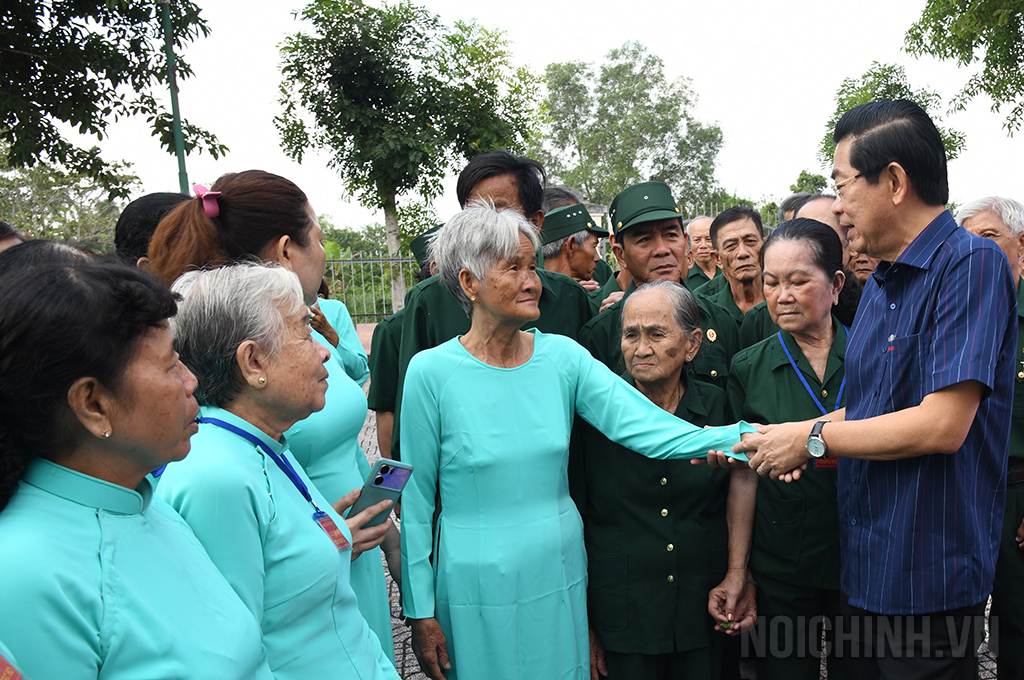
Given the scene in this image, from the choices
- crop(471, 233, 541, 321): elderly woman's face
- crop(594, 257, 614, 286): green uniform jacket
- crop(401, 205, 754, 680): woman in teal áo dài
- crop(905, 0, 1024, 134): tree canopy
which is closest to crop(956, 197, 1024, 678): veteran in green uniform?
crop(401, 205, 754, 680): woman in teal áo dài

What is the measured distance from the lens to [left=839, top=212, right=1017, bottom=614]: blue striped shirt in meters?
2.21

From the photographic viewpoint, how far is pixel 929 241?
2.35 meters

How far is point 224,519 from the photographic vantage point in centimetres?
170

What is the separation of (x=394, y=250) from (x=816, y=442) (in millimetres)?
19083

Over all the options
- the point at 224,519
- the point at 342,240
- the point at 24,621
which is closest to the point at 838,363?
the point at 224,519

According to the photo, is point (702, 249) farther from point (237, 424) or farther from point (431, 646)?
point (237, 424)

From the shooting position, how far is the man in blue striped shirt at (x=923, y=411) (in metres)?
2.21

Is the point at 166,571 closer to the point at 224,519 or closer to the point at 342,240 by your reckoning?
the point at 224,519

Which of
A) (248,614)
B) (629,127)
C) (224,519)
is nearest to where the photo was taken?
(248,614)

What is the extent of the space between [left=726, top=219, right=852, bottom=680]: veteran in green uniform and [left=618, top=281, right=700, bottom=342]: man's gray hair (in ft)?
1.21

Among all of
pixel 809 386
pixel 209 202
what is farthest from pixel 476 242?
pixel 809 386

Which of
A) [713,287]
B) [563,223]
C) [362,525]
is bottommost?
[362,525]

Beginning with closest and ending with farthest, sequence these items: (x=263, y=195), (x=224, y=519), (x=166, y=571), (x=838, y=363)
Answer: (x=166, y=571)
(x=224, y=519)
(x=263, y=195)
(x=838, y=363)

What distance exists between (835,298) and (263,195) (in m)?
2.48
